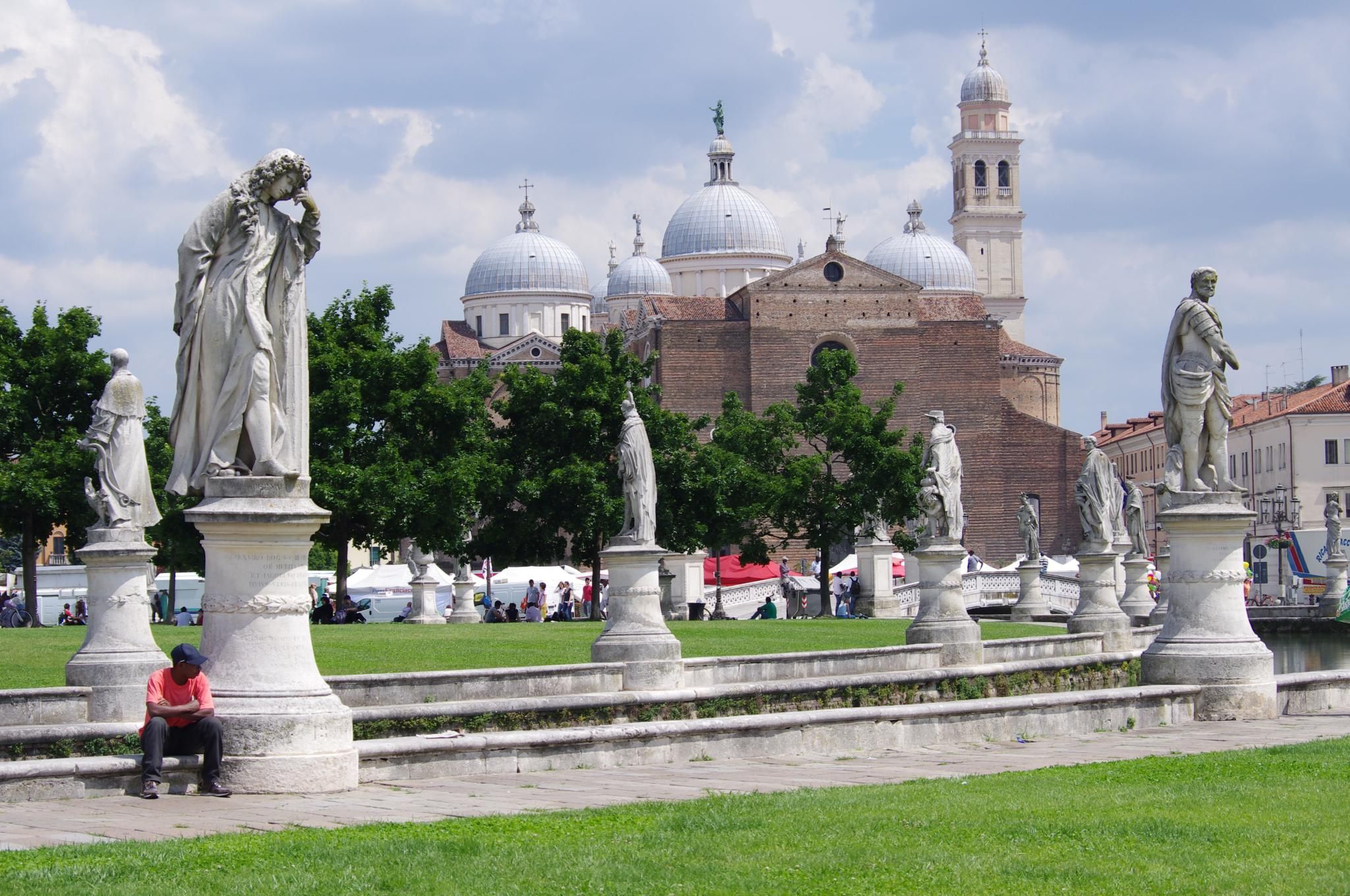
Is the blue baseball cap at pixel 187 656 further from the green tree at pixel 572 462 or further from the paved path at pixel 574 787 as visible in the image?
the green tree at pixel 572 462

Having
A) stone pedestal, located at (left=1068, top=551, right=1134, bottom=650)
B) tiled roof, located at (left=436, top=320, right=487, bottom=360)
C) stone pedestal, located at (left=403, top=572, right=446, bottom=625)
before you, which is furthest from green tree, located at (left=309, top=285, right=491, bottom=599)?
tiled roof, located at (left=436, top=320, right=487, bottom=360)

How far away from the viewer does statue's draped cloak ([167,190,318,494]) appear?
33.4 feet

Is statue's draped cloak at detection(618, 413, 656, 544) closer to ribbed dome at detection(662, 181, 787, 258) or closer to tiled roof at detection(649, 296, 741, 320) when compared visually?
tiled roof at detection(649, 296, 741, 320)

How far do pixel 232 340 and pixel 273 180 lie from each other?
953 mm

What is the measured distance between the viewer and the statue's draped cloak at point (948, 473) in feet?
79.0

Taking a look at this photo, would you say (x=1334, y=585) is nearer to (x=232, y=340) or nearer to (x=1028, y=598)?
(x=1028, y=598)

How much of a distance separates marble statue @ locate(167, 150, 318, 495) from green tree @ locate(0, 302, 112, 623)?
3167cm

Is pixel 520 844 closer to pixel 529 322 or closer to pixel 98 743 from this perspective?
pixel 98 743

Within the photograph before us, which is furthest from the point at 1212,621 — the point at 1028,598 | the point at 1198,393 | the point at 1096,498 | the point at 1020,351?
the point at 1020,351

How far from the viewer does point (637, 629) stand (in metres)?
19.1

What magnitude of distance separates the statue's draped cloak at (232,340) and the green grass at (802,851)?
6.85ft

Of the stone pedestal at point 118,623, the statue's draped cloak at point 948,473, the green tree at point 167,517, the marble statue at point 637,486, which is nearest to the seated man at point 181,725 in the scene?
the stone pedestal at point 118,623

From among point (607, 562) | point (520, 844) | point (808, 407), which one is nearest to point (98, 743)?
point (520, 844)

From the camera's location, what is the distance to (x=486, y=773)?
10.9m
